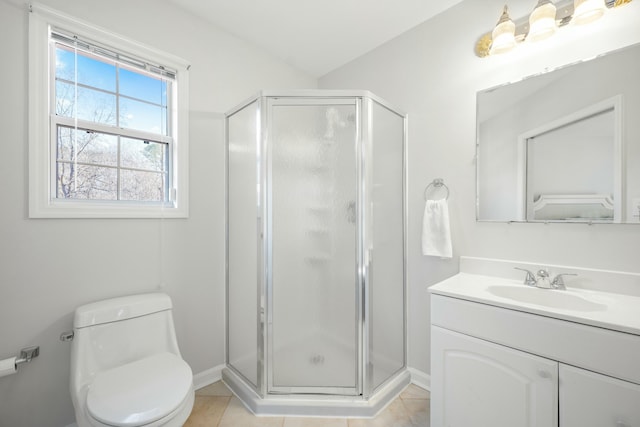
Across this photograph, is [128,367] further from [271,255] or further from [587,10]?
[587,10]

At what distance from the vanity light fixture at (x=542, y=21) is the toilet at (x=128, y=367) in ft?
7.82

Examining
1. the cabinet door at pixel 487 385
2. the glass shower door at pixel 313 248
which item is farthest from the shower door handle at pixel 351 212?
the cabinet door at pixel 487 385

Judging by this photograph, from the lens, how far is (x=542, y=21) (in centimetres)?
132

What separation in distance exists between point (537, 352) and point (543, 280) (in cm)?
48

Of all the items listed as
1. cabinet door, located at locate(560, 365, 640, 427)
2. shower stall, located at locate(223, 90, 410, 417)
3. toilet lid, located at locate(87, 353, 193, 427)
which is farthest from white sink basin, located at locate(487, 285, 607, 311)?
toilet lid, located at locate(87, 353, 193, 427)

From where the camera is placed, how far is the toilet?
3.42ft

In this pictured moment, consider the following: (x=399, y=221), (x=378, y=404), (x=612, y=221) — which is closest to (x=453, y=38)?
(x=399, y=221)

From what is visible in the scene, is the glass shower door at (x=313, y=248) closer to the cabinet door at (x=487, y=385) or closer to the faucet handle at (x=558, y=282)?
the cabinet door at (x=487, y=385)

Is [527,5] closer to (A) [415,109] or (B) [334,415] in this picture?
(A) [415,109]

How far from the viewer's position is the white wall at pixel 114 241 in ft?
4.09

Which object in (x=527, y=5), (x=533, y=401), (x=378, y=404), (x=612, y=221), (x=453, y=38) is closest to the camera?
(x=533, y=401)

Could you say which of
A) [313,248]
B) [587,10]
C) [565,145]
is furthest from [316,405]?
[587,10]

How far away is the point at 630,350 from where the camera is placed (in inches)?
34.2

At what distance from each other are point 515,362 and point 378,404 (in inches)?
34.6
